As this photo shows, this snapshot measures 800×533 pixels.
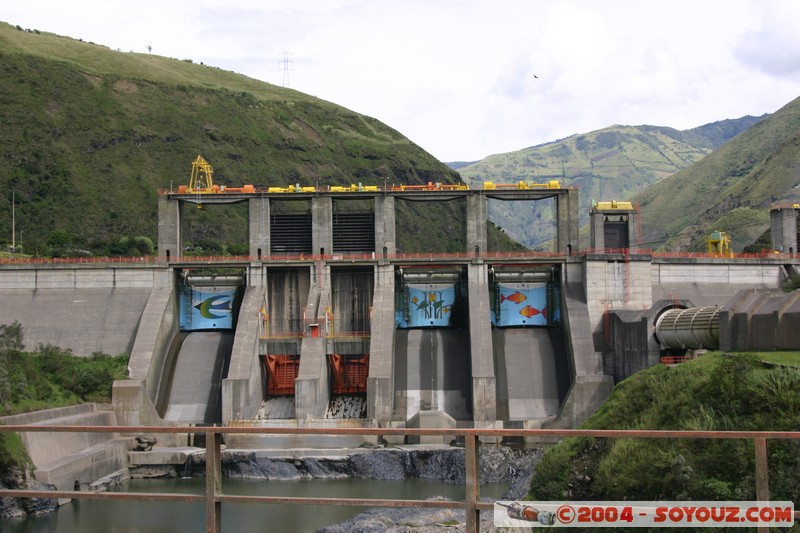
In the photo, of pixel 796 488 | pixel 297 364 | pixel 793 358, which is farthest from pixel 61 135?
pixel 796 488

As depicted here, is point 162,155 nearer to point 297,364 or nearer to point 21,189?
point 21,189

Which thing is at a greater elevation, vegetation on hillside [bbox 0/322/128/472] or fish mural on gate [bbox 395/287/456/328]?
fish mural on gate [bbox 395/287/456/328]

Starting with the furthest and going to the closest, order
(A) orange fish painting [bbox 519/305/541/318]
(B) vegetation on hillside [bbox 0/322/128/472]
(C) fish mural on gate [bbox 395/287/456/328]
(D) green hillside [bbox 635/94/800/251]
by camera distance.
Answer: (D) green hillside [bbox 635/94/800/251] < (C) fish mural on gate [bbox 395/287/456/328] < (A) orange fish painting [bbox 519/305/541/318] < (B) vegetation on hillside [bbox 0/322/128/472]

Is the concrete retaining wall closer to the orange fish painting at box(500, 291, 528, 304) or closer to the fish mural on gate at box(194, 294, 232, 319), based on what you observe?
the fish mural on gate at box(194, 294, 232, 319)

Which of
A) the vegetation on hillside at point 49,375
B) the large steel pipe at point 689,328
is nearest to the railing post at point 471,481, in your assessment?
the large steel pipe at point 689,328

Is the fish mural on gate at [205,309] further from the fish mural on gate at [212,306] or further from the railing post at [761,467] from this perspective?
the railing post at [761,467]

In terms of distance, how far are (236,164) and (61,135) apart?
2080cm

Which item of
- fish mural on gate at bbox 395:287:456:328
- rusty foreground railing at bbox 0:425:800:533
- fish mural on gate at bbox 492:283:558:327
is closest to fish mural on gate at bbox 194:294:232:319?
fish mural on gate at bbox 395:287:456:328

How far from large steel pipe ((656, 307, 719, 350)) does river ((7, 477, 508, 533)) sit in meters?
9.88

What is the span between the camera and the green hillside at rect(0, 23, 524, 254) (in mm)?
103875

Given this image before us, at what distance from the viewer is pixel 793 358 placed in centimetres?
2477

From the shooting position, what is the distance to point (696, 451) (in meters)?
16.0

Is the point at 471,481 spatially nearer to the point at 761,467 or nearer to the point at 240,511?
the point at 761,467

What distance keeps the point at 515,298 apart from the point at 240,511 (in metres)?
25.3
